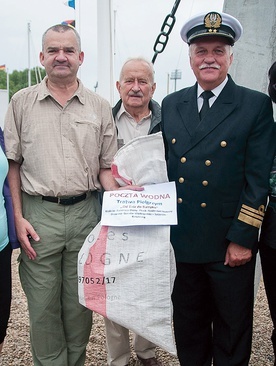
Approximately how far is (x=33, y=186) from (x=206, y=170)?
976mm

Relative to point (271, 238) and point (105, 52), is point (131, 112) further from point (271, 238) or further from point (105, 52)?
point (105, 52)

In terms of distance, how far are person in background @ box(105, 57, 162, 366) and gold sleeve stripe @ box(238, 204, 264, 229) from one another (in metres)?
0.90

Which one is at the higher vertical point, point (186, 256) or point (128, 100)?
point (128, 100)

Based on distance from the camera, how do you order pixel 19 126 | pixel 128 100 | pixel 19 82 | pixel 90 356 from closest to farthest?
pixel 19 126 → pixel 128 100 → pixel 90 356 → pixel 19 82

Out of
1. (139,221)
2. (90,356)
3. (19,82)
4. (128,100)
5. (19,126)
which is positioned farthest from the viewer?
(19,82)

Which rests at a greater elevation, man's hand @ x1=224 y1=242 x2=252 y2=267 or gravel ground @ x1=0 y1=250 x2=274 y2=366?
man's hand @ x1=224 y1=242 x2=252 y2=267

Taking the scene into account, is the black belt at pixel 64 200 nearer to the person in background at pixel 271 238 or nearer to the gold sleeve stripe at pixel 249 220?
the gold sleeve stripe at pixel 249 220

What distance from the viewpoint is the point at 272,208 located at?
2.39 metres

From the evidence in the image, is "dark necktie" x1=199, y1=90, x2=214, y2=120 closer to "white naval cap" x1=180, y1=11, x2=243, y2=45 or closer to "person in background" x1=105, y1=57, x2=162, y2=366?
"white naval cap" x1=180, y1=11, x2=243, y2=45

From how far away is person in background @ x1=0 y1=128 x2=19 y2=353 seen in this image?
2398 millimetres

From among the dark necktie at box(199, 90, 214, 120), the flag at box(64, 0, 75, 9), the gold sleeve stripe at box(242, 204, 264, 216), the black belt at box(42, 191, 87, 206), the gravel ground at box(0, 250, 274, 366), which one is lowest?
the gravel ground at box(0, 250, 274, 366)

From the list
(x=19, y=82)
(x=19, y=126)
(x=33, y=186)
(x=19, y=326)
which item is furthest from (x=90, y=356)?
(x=19, y=82)

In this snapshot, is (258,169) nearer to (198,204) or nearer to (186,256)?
(198,204)

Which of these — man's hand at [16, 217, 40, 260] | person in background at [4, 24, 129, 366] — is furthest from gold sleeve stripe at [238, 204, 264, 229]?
man's hand at [16, 217, 40, 260]
